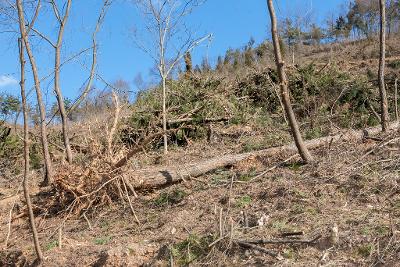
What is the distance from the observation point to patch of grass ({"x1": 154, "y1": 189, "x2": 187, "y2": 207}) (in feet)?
19.4

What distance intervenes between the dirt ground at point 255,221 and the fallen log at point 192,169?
15 centimetres

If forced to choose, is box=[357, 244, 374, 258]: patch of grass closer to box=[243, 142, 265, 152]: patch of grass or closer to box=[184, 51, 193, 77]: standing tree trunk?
box=[243, 142, 265, 152]: patch of grass

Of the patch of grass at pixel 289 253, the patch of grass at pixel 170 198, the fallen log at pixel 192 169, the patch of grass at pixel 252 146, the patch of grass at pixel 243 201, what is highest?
the patch of grass at pixel 252 146

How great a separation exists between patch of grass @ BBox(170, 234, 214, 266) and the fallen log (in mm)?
1687

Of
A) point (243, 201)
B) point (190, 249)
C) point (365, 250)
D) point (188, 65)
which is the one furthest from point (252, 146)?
point (188, 65)

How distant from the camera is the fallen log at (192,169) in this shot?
6.46 m

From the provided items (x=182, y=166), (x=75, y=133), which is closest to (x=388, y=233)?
(x=182, y=166)

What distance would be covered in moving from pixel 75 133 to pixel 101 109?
5.45 feet

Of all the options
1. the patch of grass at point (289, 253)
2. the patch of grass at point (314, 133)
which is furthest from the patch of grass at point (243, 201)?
the patch of grass at point (314, 133)

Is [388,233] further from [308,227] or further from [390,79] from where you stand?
[390,79]

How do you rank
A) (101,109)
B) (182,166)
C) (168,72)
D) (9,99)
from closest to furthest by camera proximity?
1. (182,166)
2. (101,109)
3. (168,72)
4. (9,99)

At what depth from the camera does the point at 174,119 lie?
9852mm

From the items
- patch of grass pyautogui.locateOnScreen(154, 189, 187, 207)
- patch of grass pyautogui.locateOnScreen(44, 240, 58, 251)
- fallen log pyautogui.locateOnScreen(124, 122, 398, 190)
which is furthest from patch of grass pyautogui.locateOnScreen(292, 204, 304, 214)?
patch of grass pyautogui.locateOnScreen(44, 240, 58, 251)

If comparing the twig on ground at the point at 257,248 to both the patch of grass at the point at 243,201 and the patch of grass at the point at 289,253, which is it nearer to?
the patch of grass at the point at 289,253
